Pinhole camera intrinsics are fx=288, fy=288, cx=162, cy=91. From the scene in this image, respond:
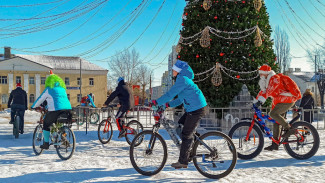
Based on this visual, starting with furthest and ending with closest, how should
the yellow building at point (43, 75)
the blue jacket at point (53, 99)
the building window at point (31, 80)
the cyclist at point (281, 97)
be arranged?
the building window at point (31, 80)
the yellow building at point (43, 75)
the blue jacket at point (53, 99)
the cyclist at point (281, 97)

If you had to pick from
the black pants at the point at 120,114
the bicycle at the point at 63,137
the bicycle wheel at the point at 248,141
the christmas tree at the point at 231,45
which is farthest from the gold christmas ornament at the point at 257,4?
the bicycle at the point at 63,137

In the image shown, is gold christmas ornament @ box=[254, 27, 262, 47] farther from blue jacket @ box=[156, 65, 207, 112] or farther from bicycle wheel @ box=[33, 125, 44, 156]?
bicycle wheel @ box=[33, 125, 44, 156]

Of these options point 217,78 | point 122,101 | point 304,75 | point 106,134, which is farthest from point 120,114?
point 304,75

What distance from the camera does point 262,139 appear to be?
20.0 feet

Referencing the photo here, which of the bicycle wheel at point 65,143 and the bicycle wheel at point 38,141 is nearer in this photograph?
the bicycle wheel at point 65,143

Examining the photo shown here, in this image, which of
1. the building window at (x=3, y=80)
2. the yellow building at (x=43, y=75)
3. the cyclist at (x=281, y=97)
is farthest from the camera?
the yellow building at (x=43, y=75)

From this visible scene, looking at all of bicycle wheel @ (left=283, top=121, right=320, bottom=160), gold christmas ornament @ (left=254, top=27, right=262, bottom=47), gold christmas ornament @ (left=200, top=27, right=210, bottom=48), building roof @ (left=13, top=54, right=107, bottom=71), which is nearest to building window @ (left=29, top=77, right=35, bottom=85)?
building roof @ (left=13, top=54, right=107, bottom=71)

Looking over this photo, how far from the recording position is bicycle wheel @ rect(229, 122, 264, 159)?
6.11 meters

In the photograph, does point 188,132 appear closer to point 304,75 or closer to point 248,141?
point 248,141

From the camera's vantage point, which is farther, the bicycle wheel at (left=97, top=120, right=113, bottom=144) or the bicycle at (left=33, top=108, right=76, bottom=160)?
the bicycle wheel at (left=97, top=120, right=113, bottom=144)

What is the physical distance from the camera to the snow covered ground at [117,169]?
468 cm

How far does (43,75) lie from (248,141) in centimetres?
5113

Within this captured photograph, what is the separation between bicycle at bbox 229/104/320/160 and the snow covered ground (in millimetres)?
199

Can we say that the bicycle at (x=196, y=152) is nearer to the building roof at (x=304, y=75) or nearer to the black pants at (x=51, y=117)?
the black pants at (x=51, y=117)
